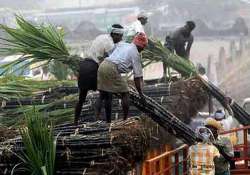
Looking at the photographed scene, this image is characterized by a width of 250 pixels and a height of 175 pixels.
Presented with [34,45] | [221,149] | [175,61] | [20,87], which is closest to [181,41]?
[175,61]

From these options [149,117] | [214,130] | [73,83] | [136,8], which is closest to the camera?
[214,130]

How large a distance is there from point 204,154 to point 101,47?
1914 mm

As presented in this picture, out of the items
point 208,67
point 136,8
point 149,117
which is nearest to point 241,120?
point 149,117

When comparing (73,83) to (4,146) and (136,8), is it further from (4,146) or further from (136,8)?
(136,8)

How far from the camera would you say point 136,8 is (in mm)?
40281

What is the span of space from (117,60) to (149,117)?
87cm

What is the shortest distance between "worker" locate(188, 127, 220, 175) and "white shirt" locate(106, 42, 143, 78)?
102 cm

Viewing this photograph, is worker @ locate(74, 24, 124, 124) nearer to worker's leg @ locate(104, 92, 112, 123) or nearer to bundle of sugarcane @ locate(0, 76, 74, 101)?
worker's leg @ locate(104, 92, 112, 123)

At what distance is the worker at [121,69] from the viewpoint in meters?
6.55

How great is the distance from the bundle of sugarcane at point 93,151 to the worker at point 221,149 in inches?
32.8

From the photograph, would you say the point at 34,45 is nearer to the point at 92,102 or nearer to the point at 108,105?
the point at 92,102

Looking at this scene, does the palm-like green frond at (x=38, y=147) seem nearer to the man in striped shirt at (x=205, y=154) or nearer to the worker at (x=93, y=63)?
A: the man in striped shirt at (x=205, y=154)

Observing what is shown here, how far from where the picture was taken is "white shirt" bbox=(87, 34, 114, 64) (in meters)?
7.06

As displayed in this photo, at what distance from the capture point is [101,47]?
23.2ft
